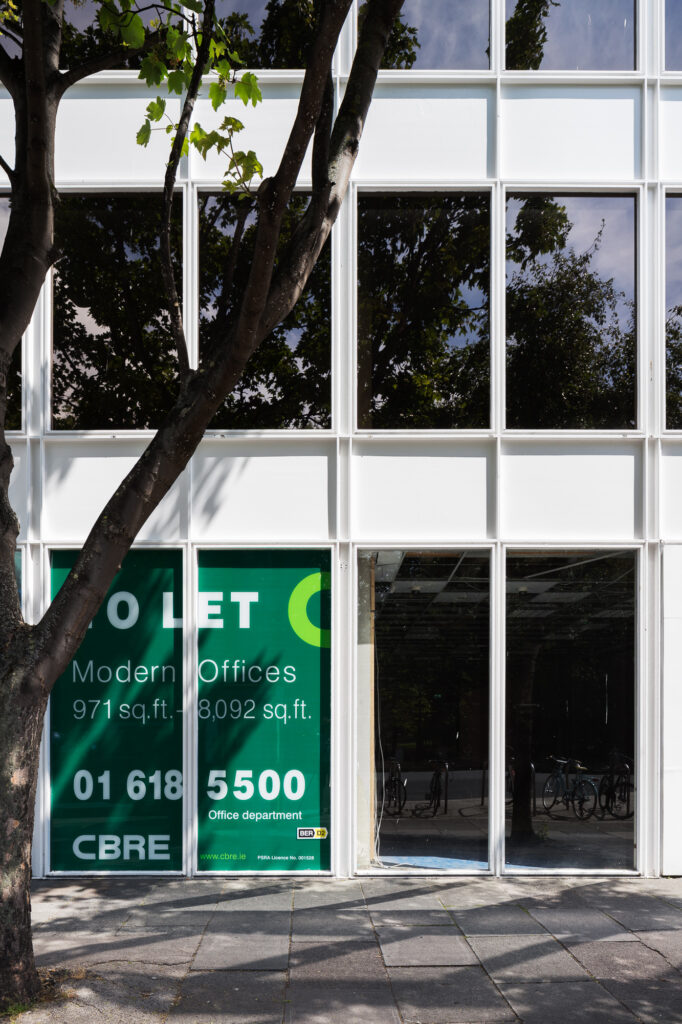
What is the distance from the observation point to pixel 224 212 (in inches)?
375

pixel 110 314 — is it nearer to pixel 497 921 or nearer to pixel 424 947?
pixel 424 947

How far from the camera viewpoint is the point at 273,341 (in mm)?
9484

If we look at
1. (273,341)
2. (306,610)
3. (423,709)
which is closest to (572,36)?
(273,341)

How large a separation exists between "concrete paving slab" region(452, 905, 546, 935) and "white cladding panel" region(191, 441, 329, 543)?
11.9ft

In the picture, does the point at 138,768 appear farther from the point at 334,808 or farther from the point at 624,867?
the point at 624,867

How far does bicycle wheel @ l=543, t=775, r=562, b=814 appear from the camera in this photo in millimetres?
9148

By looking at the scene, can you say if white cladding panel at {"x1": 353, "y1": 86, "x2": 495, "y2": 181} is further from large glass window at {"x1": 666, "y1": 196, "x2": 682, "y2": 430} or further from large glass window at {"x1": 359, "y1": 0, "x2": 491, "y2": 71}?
large glass window at {"x1": 666, "y1": 196, "x2": 682, "y2": 430}

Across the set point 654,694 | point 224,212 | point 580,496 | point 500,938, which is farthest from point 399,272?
point 500,938

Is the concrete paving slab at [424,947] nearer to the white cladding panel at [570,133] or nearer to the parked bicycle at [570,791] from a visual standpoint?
the parked bicycle at [570,791]

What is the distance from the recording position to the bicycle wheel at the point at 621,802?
9.16 meters

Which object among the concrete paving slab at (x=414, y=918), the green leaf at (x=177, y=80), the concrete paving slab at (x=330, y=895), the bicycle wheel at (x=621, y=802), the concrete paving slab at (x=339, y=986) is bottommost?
the concrete paving slab at (x=330, y=895)

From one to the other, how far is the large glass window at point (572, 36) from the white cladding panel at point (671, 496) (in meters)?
4.08

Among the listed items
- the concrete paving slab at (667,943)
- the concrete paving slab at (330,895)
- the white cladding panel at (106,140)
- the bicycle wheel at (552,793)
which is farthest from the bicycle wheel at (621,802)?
the white cladding panel at (106,140)

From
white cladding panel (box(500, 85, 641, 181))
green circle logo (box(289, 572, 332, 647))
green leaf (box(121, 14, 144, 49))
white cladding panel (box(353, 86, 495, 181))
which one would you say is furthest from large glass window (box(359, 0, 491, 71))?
green circle logo (box(289, 572, 332, 647))
